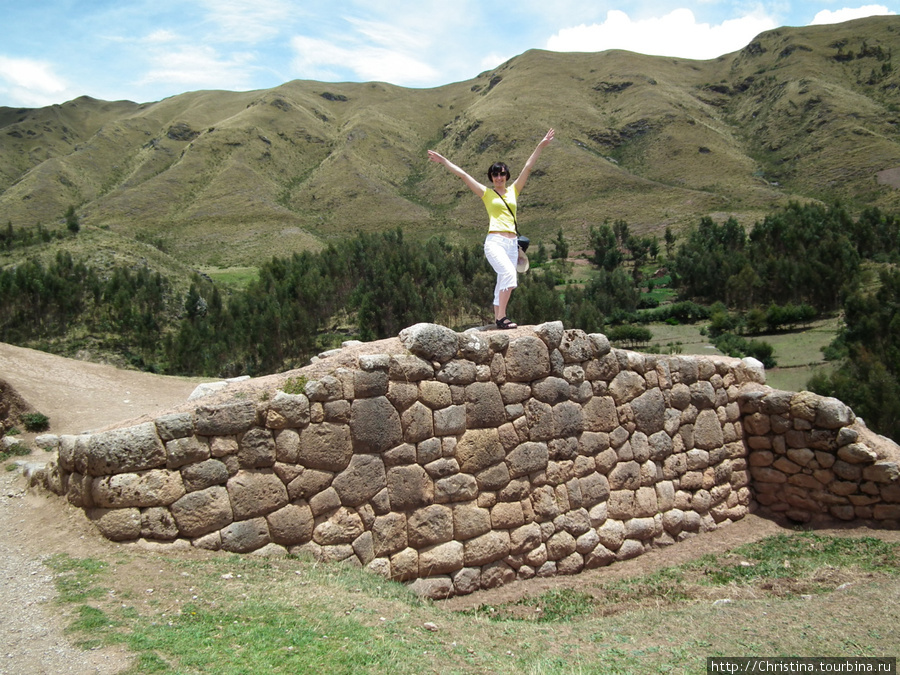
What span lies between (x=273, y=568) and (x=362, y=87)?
149m

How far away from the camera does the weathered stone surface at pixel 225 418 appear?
5.57m

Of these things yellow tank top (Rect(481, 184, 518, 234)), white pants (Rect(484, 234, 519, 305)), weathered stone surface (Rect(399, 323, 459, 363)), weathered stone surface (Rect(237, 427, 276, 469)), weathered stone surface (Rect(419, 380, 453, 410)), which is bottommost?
weathered stone surface (Rect(237, 427, 276, 469))

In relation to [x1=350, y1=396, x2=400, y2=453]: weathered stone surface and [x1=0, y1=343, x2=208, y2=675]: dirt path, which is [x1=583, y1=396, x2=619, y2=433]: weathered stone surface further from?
[x1=0, y1=343, x2=208, y2=675]: dirt path

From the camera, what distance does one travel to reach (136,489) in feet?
17.5

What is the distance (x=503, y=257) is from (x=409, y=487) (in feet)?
9.30

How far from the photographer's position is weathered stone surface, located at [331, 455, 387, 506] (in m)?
6.18

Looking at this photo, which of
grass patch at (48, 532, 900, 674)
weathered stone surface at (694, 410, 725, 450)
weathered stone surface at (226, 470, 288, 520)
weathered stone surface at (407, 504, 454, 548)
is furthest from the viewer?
weathered stone surface at (694, 410, 725, 450)

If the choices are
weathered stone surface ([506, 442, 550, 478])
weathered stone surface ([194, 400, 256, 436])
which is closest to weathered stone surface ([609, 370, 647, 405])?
weathered stone surface ([506, 442, 550, 478])

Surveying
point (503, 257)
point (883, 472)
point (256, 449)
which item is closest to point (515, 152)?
point (883, 472)

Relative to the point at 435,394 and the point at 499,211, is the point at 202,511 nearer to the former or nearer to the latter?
the point at 435,394

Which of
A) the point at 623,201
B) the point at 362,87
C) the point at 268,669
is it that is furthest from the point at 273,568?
the point at 362,87

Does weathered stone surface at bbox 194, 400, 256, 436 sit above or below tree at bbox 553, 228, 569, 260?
below

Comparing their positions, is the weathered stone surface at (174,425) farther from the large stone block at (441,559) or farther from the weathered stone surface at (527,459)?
the weathered stone surface at (527,459)

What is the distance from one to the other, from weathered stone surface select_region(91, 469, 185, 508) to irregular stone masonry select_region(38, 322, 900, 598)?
1 centimetres
